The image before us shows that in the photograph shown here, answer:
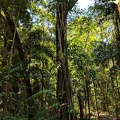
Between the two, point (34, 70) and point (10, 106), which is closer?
point (10, 106)

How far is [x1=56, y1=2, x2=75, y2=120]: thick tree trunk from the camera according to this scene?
461 centimetres

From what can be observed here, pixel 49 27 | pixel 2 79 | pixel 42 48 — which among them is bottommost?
pixel 2 79

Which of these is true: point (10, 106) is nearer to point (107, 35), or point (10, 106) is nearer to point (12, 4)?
point (12, 4)

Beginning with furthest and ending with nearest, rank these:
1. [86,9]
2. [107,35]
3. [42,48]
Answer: [107,35] → [86,9] → [42,48]

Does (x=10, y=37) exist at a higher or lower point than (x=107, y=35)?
lower

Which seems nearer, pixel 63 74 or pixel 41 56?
pixel 63 74

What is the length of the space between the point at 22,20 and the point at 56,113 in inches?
121

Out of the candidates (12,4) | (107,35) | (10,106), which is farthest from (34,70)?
(107,35)

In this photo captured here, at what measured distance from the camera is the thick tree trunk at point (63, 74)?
4610 mm

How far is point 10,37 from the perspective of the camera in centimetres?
696

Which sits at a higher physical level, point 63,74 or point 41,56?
point 41,56

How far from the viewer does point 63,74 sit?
4898mm

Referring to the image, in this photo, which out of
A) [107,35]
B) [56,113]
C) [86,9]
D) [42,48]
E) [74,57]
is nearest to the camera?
[56,113]

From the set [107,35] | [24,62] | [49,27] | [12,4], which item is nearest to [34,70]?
[24,62]
